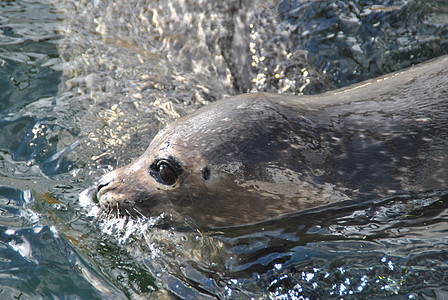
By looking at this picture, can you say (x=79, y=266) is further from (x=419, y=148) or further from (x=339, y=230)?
(x=419, y=148)

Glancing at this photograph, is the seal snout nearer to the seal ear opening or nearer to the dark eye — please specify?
the dark eye

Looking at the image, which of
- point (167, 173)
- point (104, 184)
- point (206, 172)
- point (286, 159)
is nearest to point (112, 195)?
point (104, 184)

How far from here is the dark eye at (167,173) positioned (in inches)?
128

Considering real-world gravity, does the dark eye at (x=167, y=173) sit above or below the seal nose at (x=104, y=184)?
above

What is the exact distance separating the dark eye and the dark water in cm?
26

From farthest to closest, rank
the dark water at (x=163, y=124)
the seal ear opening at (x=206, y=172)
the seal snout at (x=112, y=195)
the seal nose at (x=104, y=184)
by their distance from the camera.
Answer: the seal nose at (x=104, y=184), the seal snout at (x=112, y=195), the seal ear opening at (x=206, y=172), the dark water at (x=163, y=124)

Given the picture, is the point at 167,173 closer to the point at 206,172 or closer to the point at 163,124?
the point at 206,172

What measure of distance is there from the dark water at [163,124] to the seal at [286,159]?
0.11m

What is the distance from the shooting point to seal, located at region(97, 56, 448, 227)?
10.5 ft

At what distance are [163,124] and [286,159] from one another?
1.46 m

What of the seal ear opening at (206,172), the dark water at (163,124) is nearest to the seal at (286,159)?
the seal ear opening at (206,172)

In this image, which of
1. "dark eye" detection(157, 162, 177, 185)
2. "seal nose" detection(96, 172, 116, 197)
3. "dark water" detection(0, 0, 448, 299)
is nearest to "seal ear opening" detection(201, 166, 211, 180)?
"dark eye" detection(157, 162, 177, 185)

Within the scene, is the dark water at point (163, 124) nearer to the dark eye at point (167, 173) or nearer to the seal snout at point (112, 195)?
the seal snout at point (112, 195)

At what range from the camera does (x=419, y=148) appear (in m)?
3.23
